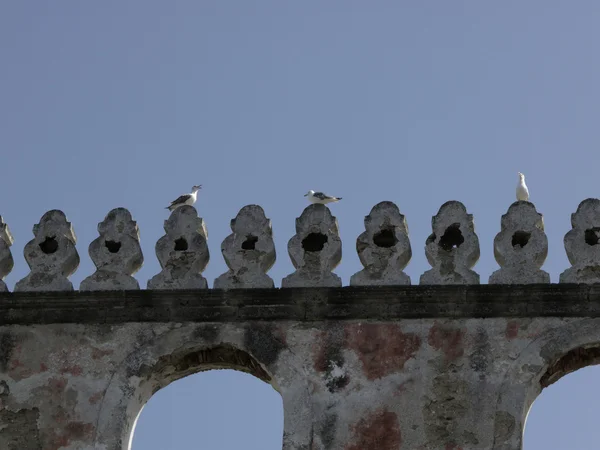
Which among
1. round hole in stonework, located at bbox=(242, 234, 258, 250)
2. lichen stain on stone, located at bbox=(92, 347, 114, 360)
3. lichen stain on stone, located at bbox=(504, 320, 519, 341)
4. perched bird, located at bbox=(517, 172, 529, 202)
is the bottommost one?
lichen stain on stone, located at bbox=(92, 347, 114, 360)

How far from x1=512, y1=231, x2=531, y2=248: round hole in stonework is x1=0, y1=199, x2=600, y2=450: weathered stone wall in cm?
1

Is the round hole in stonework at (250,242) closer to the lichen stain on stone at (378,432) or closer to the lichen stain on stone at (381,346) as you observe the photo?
the lichen stain on stone at (381,346)

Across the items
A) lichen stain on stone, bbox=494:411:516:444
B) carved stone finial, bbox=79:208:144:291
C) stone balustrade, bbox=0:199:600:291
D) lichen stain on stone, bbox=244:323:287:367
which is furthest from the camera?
carved stone finial, bbox=79:208:144:291

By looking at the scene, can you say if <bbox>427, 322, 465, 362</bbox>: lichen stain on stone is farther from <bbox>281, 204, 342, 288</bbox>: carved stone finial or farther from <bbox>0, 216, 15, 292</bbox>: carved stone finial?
<bbox>0, 216, 15, 292</bbox>: carved stone finial

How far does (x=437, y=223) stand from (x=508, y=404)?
2062 mm

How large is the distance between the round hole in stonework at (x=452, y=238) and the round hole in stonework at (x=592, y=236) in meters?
1.13

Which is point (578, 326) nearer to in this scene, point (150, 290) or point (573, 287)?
point (573, 287)

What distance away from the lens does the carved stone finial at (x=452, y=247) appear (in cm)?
2209

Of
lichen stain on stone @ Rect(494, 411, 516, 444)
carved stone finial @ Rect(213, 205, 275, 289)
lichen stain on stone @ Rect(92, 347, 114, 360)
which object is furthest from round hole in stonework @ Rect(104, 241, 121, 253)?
lichen stain on stone @ Rect(494, 411, 516, 444)

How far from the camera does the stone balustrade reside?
22156mm

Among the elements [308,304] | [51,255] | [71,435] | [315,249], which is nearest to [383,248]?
[315,249]

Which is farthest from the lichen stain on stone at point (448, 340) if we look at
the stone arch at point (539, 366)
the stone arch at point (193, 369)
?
the stone arch at point (193, 369)

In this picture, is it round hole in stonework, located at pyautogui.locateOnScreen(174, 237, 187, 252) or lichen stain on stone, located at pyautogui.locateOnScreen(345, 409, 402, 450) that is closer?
lichen stain on stone, located at pyautogui.locateOnScreen(345, 409, 402, 450)

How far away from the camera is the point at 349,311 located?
864 inches
